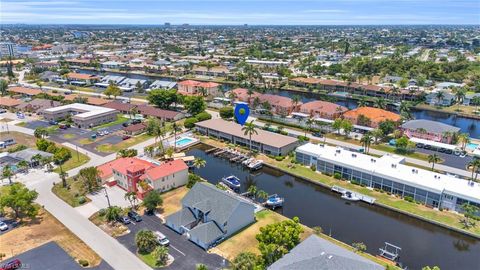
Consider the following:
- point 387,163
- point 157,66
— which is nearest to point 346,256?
point 387,163

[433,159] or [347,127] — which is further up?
[347,127]

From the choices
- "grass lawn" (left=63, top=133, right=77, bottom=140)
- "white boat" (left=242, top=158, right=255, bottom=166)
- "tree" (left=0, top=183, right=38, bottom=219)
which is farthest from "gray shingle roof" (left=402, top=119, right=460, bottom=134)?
"grass lawn" (left=63, top=133, right=77, bottom=140)

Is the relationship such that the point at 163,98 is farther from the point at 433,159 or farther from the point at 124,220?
the point at 433,159

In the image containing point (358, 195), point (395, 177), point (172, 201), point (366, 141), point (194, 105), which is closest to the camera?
point (172, 201)

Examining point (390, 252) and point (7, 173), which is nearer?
point (390, 252)

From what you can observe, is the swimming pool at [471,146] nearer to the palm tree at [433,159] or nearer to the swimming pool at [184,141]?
the palm tree at [433,159]

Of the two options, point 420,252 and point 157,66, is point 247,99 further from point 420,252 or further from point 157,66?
point 157,66

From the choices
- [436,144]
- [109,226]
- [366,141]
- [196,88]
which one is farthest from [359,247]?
[196,88]
